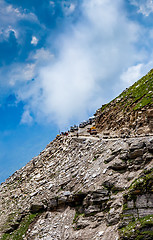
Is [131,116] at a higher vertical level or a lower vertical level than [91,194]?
higher

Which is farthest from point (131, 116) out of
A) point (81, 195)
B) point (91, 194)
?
point (91, 194)

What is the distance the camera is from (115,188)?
27.0 metres

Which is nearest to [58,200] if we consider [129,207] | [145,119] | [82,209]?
[82,209]

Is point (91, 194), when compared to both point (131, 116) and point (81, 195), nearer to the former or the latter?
point (81, 195)

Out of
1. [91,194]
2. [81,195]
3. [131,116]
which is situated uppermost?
[131,116]

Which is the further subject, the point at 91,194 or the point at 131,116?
the point at 131,116

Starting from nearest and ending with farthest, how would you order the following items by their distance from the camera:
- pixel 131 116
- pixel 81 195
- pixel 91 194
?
pixel 91 194
pixel 81 195
pixel 131 116

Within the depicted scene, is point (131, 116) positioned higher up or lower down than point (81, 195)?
higher up

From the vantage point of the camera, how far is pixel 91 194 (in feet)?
94.5

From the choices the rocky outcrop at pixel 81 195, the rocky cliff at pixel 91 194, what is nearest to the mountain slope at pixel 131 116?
the rocky cliff at pixel 91 194

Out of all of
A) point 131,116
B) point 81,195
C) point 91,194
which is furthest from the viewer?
point 131,116

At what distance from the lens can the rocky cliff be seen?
21953mm

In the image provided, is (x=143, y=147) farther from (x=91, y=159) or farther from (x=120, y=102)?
(x=120, y=102)

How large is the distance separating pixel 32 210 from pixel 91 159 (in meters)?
14.9
